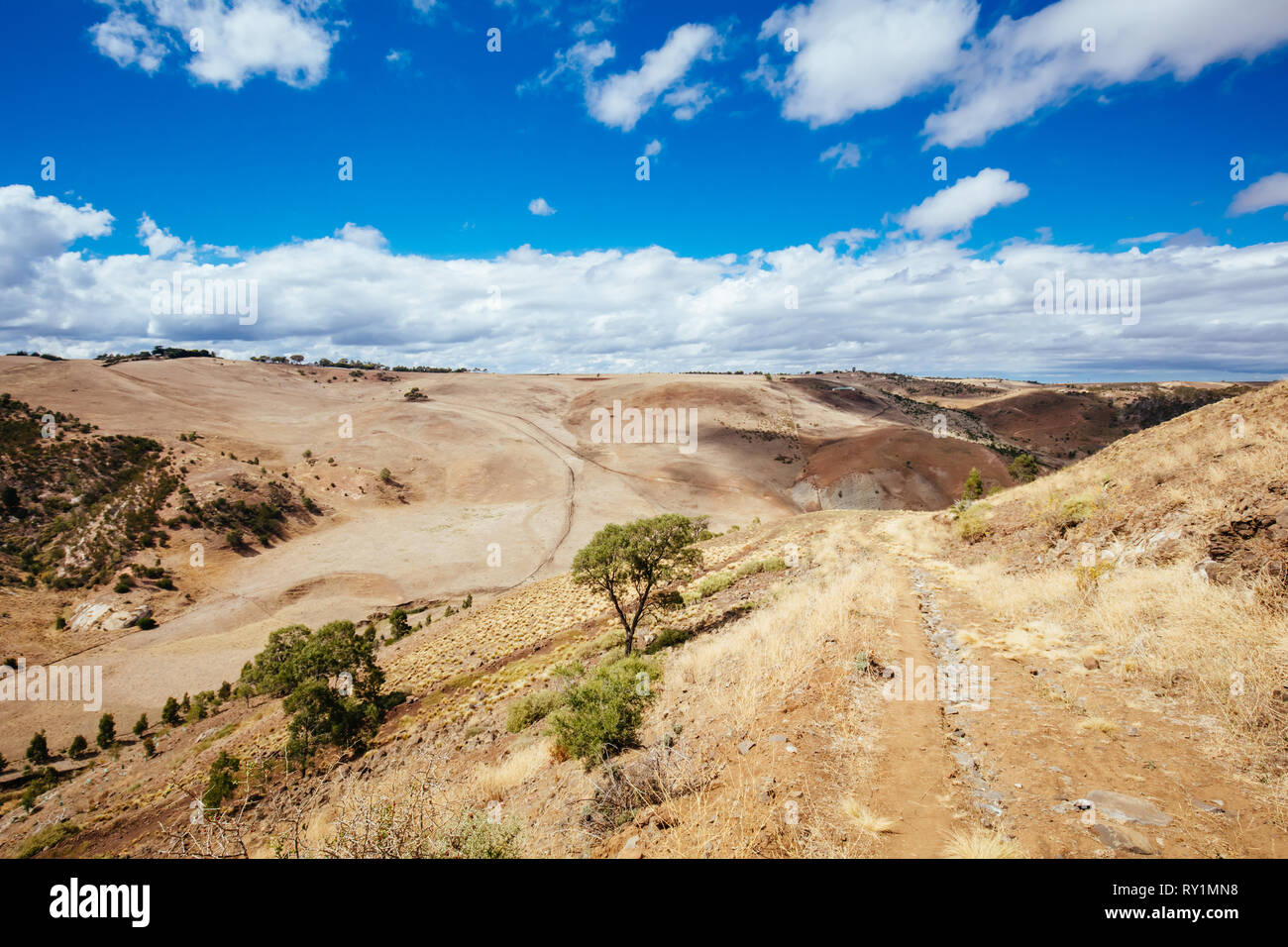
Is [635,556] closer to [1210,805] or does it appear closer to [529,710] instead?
[529,710]

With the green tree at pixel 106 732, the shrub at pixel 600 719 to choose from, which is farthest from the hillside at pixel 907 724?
the green tree at pixel 106 732

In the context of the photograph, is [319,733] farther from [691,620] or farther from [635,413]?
[635,413]

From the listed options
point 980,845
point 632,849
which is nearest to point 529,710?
point 632,849

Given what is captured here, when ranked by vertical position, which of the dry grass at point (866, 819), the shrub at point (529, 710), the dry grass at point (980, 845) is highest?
the dry grass at point (980, 845)

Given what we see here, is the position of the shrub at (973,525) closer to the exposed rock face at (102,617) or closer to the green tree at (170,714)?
the green tree at (170,714)

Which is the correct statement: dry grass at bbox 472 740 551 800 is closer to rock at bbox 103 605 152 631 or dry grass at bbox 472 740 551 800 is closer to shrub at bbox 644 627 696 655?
shrub at bbox 644 627 696 655
